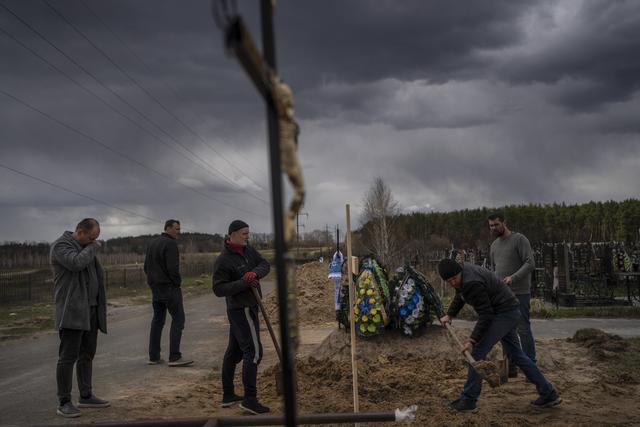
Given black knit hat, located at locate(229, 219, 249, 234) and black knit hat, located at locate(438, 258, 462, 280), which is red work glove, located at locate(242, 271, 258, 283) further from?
black knit hat, located at locate(438, 258, 462, 280)

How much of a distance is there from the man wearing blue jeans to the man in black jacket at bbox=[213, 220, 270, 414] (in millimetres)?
3029

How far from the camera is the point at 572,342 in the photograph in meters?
9.98

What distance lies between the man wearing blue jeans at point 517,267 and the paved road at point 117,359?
4.30 metres

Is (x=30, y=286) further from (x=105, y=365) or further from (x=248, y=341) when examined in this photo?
(x=248, y=341)

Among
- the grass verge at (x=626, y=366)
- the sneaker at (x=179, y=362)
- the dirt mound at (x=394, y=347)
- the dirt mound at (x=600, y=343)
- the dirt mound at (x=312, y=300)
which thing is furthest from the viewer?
the dirt mound at (x=312, y=300)

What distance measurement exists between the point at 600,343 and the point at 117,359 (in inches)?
313

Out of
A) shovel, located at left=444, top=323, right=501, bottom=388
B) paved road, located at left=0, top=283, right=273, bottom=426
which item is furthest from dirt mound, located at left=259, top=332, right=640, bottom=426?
paved road, located at left=0, top=283, right=273, bottom=426

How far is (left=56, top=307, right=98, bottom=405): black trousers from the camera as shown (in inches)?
223

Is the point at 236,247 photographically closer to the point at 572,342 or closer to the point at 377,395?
the point at 377,395

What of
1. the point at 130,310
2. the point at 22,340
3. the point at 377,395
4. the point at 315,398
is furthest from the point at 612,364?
the point at 130,310

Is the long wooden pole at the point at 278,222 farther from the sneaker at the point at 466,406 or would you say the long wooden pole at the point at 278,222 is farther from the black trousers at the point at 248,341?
the sneaker at the point at 466,406

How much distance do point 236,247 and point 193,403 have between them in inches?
72.7

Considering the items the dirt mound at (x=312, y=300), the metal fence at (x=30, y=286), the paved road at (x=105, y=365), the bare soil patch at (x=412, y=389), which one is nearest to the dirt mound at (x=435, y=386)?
the bare soil patch at (x=412, y=389)

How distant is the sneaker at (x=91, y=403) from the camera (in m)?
6.15
